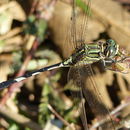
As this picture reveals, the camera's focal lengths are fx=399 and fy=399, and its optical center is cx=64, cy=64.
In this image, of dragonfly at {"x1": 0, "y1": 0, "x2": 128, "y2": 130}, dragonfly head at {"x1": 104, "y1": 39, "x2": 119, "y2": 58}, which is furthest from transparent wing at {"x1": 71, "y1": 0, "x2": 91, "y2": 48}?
dragonfly head at {"x1": 104, "y1": 39, "x2": 119, "y2": 58}

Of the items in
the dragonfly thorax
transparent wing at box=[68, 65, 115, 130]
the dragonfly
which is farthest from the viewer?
the dragonfly thorax

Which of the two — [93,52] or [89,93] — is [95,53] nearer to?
[93,52]

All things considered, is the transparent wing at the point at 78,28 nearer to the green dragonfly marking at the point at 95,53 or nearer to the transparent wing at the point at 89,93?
the green dragonfly marking at the point at 95,53

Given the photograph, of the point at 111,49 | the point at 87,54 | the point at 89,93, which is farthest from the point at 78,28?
the point at 89,93

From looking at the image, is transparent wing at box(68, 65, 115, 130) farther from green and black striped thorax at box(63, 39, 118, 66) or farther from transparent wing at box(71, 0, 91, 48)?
transparent wing at box(71, 0, 91, 48)

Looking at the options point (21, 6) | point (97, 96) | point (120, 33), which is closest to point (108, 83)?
point (120, 33)

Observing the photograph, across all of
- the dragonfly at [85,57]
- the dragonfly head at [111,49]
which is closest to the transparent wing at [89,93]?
the dragonfly at [85,57]
